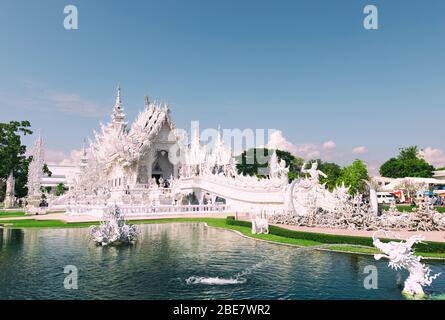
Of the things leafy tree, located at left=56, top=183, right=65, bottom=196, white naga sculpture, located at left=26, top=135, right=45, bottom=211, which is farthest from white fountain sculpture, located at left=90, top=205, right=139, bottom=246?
leafy tree, located at left=56, top=183, right=65, bottom=196

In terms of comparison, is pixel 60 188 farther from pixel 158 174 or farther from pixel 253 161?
pixel 253 161

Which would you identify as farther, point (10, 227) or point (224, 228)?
point (10, 227)

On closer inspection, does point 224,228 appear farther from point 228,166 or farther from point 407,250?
point 228,166

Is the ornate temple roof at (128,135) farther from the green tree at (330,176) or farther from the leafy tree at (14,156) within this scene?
the green tree at (330,176)

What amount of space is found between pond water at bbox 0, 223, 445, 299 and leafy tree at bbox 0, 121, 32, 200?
121 ft

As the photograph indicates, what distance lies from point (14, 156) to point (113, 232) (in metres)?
41.4

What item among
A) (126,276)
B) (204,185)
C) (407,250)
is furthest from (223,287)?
(204,185)

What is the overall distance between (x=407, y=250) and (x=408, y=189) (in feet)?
155

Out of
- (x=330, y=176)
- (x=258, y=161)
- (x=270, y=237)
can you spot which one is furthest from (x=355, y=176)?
(x=270, y=237)

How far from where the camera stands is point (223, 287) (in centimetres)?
1072

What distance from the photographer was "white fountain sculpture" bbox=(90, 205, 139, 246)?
17766 mm

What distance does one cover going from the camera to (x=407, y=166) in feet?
240

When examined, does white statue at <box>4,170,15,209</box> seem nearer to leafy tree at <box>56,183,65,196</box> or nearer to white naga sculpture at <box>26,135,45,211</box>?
white naga sculpture at <box>26,135,45,211</box>

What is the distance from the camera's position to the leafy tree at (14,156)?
5038 cm
